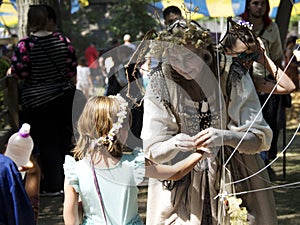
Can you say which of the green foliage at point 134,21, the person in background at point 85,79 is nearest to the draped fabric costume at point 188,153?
the person in background at point 85,79

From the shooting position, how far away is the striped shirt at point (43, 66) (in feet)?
21.5

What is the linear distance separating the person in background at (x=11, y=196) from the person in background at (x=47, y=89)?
143 inches

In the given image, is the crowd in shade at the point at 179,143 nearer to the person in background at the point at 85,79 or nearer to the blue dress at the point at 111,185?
the blue dress at the point at 111,185

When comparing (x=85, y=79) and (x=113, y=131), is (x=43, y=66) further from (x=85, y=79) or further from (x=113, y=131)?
(x=85, y=79)

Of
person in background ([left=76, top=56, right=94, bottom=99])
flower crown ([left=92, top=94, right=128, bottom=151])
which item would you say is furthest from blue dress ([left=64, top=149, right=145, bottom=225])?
person in background ([left=76, top=56, right=94, bottom=99])

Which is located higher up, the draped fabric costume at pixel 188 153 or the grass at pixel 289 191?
the draped fabric costume at pixel 188 153

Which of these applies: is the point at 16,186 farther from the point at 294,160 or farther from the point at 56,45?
the point at 294,160

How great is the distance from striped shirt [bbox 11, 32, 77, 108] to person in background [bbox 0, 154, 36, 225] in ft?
11.9

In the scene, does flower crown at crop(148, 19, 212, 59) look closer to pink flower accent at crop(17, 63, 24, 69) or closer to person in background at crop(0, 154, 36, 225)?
person in background at crop(0, 154, 36, 225)

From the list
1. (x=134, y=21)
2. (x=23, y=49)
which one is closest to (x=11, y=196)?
(x=23, y=49)

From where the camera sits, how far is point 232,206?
3.33m

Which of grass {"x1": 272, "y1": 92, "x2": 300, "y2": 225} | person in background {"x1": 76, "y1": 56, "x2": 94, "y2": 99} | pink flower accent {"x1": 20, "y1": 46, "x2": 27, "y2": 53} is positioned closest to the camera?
grass {"x1": 272, "y1": 92, "x2": 300, "y2": 225}

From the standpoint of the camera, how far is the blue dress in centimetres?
329

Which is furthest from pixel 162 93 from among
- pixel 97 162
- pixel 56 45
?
pixel 56 45
